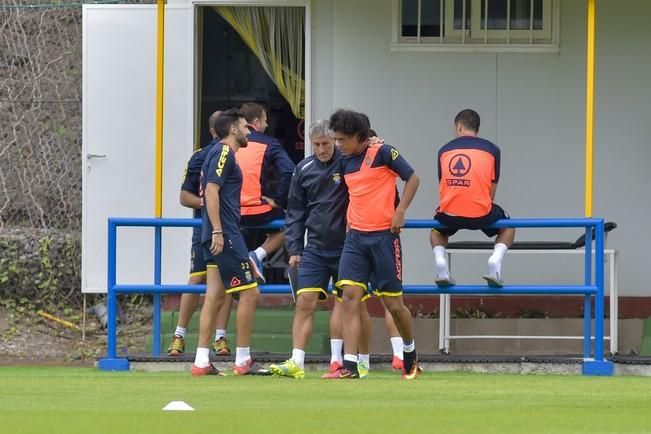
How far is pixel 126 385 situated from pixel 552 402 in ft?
9.99

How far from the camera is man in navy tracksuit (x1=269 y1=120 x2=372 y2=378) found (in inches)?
468

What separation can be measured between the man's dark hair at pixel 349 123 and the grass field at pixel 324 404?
1745mm

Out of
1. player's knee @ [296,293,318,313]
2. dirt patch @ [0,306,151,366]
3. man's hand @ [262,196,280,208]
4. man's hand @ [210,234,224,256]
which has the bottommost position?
dirt patch @ [0,306,151,366]

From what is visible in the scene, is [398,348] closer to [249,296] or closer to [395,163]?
[249,296]

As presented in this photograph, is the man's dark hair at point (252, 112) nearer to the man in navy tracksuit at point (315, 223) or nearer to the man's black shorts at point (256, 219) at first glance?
the man's black shorts at point (256, 219)

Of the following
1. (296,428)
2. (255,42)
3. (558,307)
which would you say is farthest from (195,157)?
(296,428)

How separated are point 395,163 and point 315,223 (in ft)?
2.68

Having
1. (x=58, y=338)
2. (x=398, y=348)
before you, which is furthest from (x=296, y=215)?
(x=58, y=338)

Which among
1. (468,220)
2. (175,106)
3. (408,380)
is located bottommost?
(408,380)

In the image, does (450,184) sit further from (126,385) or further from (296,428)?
(296,428)

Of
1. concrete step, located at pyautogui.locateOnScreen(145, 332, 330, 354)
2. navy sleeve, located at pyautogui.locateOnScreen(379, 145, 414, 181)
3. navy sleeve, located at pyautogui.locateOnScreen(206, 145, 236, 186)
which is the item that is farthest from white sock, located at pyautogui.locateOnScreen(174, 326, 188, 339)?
navy sleeve, located at pyautogui.locateOnScreen(379, 145, 414, 181)

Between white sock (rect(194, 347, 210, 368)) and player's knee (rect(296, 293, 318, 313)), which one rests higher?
→ player's knee (rect(296, 293, 318, 313))

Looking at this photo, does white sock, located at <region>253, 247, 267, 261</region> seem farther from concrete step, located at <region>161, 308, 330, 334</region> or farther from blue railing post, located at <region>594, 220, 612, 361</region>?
blue railing post, located at <region>594, 220, 612, 361</region>

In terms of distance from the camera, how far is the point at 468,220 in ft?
41.4
